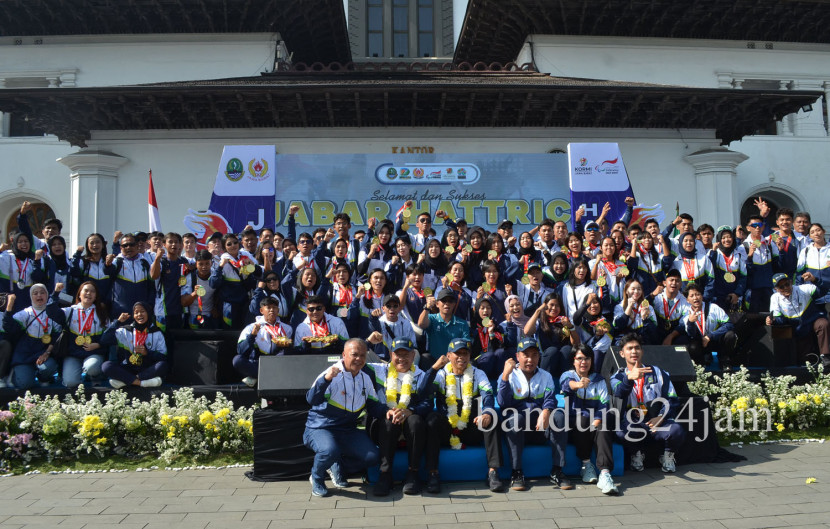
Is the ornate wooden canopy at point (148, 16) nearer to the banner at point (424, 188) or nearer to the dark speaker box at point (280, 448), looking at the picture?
the banner at point (424, 188)

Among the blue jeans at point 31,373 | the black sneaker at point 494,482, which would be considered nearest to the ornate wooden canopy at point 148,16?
the blue jeans at point 31,373

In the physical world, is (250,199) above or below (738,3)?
below

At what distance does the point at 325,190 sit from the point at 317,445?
10049mm

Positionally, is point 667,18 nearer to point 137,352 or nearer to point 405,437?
point 405,437

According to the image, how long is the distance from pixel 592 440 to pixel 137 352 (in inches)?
229

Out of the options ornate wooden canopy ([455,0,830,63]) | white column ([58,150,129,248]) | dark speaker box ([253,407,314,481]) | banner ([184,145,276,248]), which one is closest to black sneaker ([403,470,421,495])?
dark speaker box ([253,407,314,481])

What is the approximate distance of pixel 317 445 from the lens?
6230 mm

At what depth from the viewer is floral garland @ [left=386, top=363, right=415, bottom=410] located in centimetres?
650

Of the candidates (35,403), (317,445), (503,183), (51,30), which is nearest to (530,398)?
(317,445)

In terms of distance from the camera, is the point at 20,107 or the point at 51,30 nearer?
the point at 20,107

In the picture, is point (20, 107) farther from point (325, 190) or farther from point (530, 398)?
point (530, 398)

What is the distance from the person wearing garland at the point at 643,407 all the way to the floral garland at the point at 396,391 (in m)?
2.24

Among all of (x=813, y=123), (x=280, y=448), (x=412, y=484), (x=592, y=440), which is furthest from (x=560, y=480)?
(x=813, y=123)

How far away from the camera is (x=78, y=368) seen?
27.5ft
